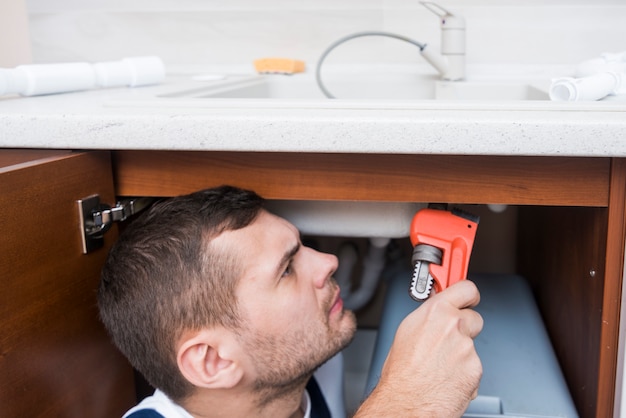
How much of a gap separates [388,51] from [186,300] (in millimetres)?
836

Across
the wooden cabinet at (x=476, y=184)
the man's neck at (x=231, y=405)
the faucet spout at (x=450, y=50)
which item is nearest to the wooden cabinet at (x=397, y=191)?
the wooden cabinet at (x=476, y=184)

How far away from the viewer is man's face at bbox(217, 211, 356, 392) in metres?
0.73

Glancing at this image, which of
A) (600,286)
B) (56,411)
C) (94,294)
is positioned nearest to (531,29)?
(600,286)

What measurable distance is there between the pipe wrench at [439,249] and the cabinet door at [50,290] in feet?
1.17

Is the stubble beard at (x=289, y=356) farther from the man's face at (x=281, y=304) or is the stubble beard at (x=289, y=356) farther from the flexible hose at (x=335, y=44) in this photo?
the flexible hose at (x=335, y=44)

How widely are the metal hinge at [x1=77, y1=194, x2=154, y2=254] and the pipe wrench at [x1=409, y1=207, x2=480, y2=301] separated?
334mm

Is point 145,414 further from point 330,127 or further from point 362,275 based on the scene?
point 362,275

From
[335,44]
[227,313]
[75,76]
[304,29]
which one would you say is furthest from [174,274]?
[304,29]

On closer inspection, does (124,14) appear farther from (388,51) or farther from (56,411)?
(56,411)

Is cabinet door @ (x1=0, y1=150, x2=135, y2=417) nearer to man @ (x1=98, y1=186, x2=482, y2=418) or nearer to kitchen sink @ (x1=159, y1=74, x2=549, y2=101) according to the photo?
man @ (x1=98, y1=186, x2=482, y2=418)

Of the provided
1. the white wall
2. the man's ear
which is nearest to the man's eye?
the man's ear

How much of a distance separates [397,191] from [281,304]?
0.62 feet

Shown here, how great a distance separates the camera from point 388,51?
1.36 meters

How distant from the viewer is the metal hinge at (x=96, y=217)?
69cm
